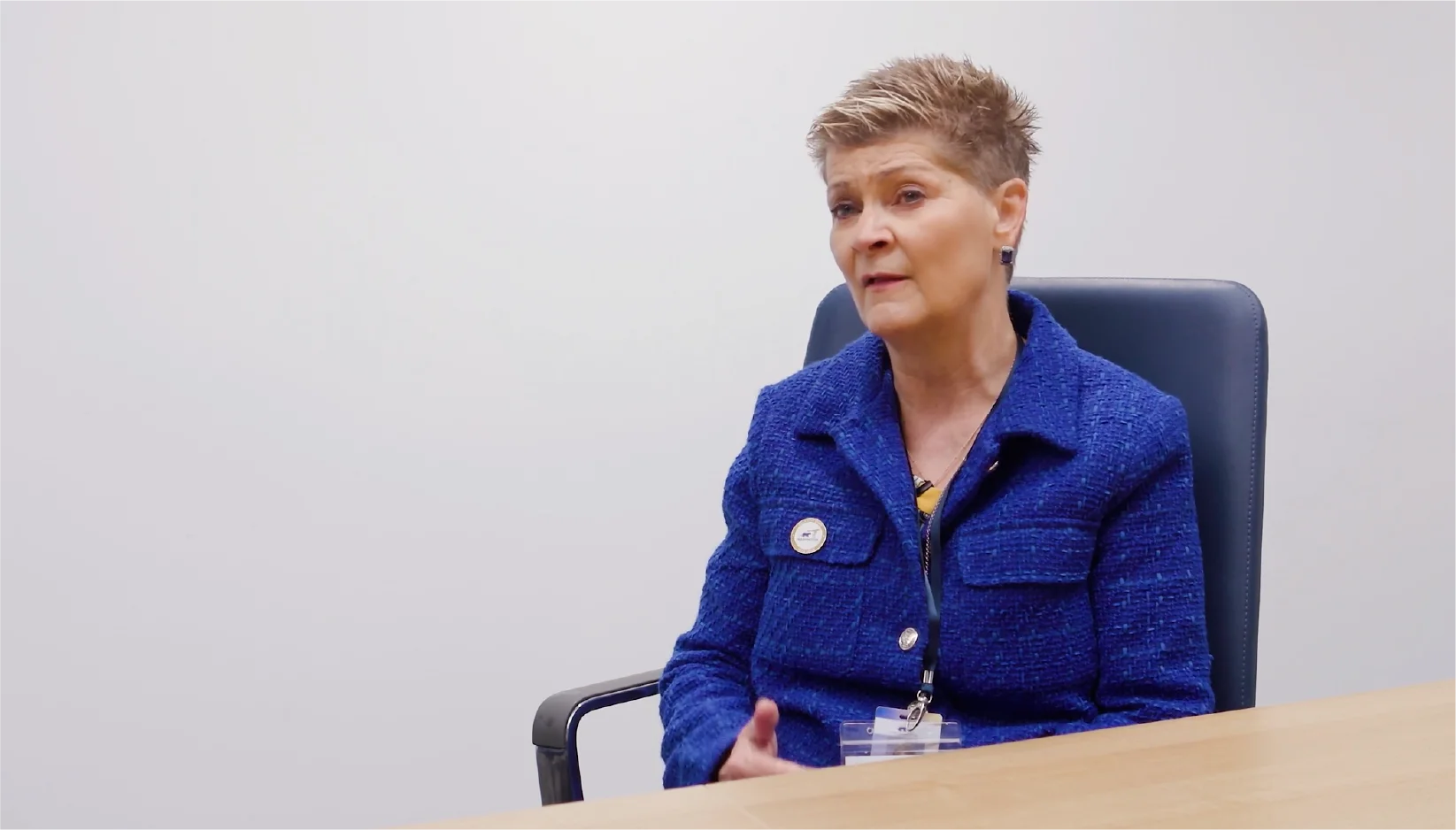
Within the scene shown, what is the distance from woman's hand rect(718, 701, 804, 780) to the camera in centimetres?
130

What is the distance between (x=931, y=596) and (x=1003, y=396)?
0.23 m

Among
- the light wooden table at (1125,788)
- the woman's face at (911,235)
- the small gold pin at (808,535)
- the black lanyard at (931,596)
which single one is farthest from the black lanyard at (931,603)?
the light wooden table at (1125,788)

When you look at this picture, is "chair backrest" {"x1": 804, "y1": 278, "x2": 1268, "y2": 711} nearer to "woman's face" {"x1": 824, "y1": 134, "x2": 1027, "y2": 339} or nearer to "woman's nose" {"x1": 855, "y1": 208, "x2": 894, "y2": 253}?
"woman's face" {"x1": 824, "y1": 134, "x2": 1027, "y2": 339}

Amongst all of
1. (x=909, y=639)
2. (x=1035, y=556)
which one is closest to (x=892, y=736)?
(x=909, y=639)

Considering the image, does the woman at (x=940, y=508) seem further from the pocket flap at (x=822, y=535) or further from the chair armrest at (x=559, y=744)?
the chair armrest at (x=559, y=744)

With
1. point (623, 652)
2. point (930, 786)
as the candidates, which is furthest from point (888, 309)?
point (623, 652)


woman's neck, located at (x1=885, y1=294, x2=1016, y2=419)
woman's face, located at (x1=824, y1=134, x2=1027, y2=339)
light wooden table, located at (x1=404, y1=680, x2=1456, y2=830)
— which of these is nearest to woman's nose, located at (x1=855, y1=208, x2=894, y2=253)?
woman's face, located at (x1=824, y1=134, x2=1027, y2=339)

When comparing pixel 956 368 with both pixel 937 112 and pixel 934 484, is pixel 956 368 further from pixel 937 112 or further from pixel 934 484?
pixel 937 112

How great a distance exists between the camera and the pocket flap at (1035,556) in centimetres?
135

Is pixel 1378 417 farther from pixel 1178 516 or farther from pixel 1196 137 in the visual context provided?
pixel 1178 516

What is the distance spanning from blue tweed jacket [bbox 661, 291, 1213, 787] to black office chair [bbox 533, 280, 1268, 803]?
8cm

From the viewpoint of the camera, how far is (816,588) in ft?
4.76

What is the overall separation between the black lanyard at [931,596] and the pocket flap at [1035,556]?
0.04 meters

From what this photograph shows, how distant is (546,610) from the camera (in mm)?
2512
